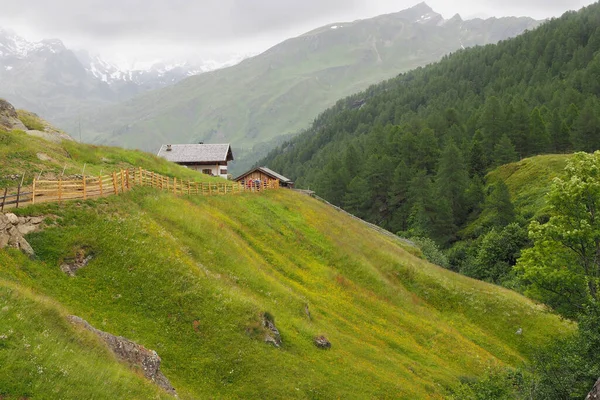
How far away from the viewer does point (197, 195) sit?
151ft

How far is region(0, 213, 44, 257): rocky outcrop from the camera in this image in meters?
20.9

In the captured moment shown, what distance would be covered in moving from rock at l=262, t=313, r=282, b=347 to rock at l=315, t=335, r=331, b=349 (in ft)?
9.50

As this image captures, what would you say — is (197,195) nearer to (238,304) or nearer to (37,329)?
(238,304)

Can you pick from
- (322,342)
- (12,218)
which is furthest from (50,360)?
(322,342)

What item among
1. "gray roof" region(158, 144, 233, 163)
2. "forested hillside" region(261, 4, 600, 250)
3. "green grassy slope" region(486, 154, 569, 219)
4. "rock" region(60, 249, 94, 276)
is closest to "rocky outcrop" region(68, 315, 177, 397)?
"rock" region(60, 249, 94, 276)

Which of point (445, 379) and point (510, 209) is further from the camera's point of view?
point (510, 209)

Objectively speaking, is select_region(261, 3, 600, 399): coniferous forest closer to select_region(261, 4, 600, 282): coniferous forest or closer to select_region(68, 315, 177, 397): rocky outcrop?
select_region(261, 4, 600, 282): coniferous forest

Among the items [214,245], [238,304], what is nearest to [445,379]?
[238,304]

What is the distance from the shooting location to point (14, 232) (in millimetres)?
21359

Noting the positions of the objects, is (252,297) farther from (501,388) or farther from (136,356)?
(501,388)

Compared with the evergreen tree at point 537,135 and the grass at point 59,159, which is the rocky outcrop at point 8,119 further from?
the evergreen tree at point 537,135

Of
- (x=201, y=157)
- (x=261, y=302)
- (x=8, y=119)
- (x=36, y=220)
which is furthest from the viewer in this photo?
(x=201, y=157)

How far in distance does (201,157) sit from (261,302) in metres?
58.4

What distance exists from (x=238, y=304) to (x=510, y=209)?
64.8m
